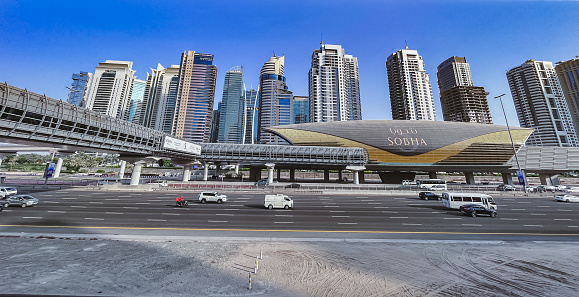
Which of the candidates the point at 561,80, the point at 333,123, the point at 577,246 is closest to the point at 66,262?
the point at 577,246

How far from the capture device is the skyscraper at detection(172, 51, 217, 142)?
174 metres

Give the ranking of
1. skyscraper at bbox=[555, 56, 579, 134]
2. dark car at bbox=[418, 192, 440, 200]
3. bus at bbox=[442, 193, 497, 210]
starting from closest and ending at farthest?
bus at bbox=[442, 193, 497, 210] → dark car at bbox=[418, 192, 440, 200] → skyscraper at bbox=[555, 56, 579, 134]

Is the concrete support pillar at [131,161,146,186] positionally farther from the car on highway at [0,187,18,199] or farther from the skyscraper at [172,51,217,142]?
the skyscraper at [172,51,217,142]

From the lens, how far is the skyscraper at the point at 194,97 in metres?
174

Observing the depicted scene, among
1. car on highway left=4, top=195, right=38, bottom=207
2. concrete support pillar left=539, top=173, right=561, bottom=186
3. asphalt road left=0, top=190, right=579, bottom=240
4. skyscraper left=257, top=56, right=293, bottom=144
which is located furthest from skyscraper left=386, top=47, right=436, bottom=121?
car on highway left=4, top=195, right=38, bottom=207

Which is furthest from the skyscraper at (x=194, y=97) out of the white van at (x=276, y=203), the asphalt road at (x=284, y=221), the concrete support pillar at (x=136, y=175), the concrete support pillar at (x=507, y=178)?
the concrete support pillar at (x=507, y=178)

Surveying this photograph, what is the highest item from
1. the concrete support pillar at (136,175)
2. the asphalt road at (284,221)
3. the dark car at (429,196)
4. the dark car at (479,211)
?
the concrete support pillar at (136,175)

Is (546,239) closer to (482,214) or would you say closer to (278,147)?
(482,214)

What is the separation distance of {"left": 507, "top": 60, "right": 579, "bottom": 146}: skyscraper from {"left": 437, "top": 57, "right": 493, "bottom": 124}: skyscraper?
77.0 feet

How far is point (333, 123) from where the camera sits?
8731 cm

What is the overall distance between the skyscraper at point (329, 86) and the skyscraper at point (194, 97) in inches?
3622

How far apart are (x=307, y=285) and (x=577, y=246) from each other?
20.1m

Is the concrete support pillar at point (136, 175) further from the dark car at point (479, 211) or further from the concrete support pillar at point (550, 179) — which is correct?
the concrete support pillar at point (550, 179)

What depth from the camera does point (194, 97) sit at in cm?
17700
